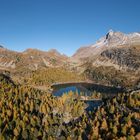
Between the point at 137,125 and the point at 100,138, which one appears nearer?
the point at 100,138

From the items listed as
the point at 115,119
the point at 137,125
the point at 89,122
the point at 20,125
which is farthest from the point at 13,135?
the point at 137,125

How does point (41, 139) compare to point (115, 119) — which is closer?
point (41, 139)

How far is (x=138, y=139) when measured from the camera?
15912 cm

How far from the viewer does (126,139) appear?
6088 inches

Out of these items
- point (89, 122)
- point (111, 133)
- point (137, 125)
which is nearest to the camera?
point (111, 133)

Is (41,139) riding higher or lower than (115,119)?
lower

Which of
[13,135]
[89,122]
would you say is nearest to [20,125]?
[13,135]

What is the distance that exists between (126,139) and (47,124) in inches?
2348

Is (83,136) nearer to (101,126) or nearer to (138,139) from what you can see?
(101,126)

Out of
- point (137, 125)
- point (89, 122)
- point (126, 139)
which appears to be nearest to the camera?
point (126, 139)

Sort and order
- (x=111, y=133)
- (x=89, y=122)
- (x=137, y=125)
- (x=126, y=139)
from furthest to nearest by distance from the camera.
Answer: (x=89, y=122) < (x=137, y=125) < (x=111, y=133) < (x=126, y=139)

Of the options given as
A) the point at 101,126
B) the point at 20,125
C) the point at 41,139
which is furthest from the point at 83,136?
the point at 20,125

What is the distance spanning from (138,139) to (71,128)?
48.2 m

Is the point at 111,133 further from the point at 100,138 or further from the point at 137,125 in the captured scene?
the point at 137,125
